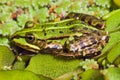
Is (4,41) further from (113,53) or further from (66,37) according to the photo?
(113,53)

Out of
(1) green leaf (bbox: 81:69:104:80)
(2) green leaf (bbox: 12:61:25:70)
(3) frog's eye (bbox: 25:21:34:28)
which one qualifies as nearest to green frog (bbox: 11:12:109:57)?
(3) frog's eye (bbox: 25:21:34:28)

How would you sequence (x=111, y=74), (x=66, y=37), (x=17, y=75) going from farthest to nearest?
(x=66, y=37) → (x=17, y=75) → (x=111, y=74)

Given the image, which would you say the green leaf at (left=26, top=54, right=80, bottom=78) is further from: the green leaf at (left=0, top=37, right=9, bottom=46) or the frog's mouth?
A: the green leaf at (left=0, top=37, right=9, bottom=46)

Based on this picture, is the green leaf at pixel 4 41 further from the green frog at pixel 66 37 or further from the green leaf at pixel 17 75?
the green leaf at pixel 17 75

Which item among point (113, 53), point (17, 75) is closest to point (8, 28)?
point (17, 75)

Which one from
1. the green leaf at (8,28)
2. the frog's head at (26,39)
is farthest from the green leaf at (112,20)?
the green leaf at (8,28)
